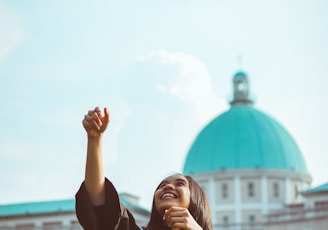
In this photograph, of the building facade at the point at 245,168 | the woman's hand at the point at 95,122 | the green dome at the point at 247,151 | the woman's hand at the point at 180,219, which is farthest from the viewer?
the building facade at the point at 245,168

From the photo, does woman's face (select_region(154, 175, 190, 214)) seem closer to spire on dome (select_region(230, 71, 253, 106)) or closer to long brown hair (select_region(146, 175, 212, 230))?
long brown hair (select_region(146, 175, 212, 230))

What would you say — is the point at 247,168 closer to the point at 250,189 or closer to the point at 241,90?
the point at 250,189

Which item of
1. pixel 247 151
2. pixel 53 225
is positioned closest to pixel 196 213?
pixel 53 225

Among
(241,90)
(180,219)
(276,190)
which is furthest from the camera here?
(241,90)

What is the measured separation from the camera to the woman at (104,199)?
147 inches

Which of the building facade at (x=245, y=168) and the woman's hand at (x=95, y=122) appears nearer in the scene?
the woman's hand at (x=95, y=122)

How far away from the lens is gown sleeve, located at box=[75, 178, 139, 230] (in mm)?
3736

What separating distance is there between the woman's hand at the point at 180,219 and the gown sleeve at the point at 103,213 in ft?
0.69

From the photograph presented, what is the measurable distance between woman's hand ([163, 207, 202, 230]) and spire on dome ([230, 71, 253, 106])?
92489 mm

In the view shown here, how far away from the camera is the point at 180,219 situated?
357 cm

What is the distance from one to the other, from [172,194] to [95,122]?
40cm

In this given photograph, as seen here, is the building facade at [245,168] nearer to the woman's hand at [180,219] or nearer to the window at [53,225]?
the window at [53,225]

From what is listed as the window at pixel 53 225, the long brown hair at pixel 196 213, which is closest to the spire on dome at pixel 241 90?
the window at pixel 53 225

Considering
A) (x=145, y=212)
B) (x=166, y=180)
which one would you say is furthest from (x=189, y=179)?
(x=145, y=212)
